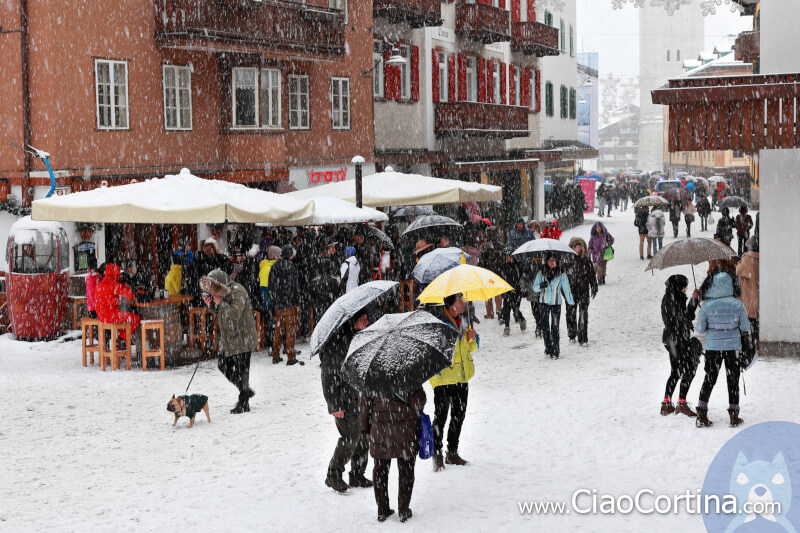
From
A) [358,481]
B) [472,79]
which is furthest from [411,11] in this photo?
[358,481]

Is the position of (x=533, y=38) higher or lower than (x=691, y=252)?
higher

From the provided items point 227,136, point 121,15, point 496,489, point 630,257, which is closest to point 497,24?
point 630,257

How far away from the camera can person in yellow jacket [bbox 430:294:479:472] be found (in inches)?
344

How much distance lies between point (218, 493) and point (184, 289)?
7.35 metres

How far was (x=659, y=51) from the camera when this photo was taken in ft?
417

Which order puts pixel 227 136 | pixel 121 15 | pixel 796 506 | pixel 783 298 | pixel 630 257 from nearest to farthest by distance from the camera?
pixel 796 506
pixel 783 298
pixel 121 15
pixel 227 136
pixel 630 257

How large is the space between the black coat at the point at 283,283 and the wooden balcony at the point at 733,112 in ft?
17.9

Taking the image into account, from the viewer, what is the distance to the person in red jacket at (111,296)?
13812 millimetres

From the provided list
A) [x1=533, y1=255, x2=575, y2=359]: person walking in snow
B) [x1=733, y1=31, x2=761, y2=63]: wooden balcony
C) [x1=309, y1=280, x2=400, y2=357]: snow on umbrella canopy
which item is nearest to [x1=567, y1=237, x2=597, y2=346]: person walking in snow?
[x1=533, y1=255, x2=575, y2=359]: person walking in snow

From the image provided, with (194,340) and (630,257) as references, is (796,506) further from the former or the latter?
(630,257)

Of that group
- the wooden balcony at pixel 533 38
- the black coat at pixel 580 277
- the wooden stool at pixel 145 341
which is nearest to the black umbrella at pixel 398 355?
the wooden stool at pixel 145 341

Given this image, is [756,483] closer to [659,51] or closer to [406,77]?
[406,77]

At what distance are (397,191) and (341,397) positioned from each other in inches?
472

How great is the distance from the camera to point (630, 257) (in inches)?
1209
